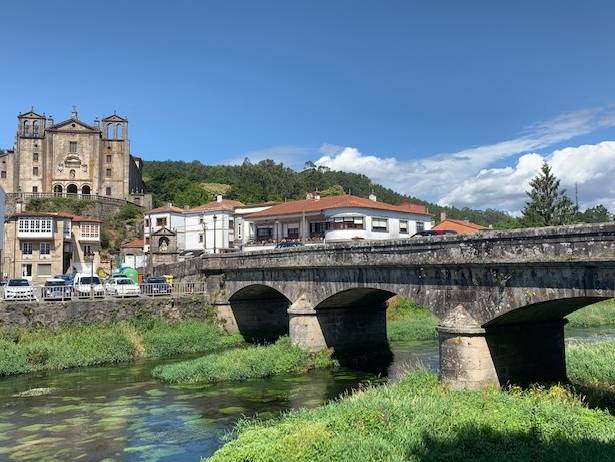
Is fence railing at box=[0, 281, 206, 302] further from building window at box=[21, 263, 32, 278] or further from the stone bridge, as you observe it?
building window at box=[21, 263, 32, 278]

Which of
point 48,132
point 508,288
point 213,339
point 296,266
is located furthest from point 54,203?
point 508,288

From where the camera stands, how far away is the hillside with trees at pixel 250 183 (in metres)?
111

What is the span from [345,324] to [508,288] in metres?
14.2

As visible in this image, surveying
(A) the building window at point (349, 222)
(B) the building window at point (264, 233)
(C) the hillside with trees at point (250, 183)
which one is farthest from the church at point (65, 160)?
(A) the building window at point (349, 222)

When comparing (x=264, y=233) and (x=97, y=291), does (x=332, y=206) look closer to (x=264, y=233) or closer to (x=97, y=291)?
(x=264, y=233)

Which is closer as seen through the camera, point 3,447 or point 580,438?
point 580,438

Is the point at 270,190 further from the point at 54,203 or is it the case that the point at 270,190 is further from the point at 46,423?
the point at 46,423

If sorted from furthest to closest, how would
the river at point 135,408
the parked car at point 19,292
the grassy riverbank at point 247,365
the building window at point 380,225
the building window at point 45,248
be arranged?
the building window at point 45,248
the building window at point 380,225
the parked car at point 19,292
the grassy riverbank at point 247,365
the river at point 135,408

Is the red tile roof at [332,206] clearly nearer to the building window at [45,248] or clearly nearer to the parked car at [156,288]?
the parked car at [156,288]

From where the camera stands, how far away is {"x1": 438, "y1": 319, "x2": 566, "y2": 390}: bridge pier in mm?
Result: 17297

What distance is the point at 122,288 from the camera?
1484 inches

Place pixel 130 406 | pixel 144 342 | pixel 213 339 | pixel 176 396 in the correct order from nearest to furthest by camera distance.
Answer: pixel 130 406 → pixel 176 396 → pixel 144 342 → pixel 213 339

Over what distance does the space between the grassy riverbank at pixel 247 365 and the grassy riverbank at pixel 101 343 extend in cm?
466

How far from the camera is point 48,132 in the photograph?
8825cm
